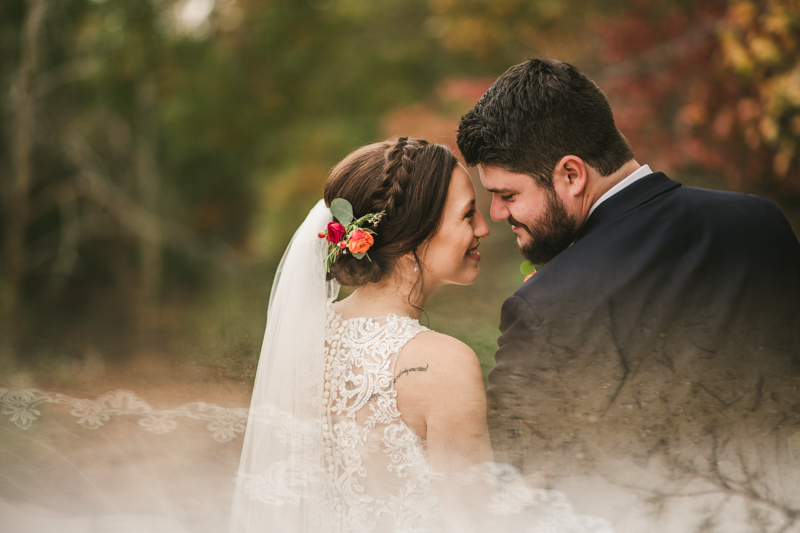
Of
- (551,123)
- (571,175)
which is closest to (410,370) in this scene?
(571,175)

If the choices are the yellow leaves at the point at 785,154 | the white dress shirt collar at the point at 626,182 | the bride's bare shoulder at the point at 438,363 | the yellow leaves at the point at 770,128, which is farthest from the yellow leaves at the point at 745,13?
the bride's bare shoulder at the point at 438,363

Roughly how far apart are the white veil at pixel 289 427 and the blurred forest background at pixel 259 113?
373 mm

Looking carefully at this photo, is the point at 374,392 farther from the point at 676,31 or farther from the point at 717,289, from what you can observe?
the point at 676,31

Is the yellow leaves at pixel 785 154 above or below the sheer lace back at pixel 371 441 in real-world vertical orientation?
above

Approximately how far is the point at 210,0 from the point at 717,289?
1021cm

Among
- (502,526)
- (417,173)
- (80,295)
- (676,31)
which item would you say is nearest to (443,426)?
(502,526)

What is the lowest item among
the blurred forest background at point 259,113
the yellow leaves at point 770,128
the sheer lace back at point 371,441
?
the sheer lace back at point 371,441

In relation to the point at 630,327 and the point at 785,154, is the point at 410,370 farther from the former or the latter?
the point at 785,154

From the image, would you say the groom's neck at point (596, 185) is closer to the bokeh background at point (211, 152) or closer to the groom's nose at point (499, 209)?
the groom's nose at point (499, 209)

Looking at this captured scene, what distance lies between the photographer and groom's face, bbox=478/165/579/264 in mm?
2285

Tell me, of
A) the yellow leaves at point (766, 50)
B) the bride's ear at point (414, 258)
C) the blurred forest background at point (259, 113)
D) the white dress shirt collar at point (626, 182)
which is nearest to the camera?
the white dress shirt collar at point (626, 182)

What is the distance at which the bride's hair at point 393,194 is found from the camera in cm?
223

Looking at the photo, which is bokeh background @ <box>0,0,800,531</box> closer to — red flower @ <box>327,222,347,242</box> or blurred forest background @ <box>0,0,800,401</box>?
blurred forest background @ <box>0,0,800,401</box>

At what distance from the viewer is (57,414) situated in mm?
1924
